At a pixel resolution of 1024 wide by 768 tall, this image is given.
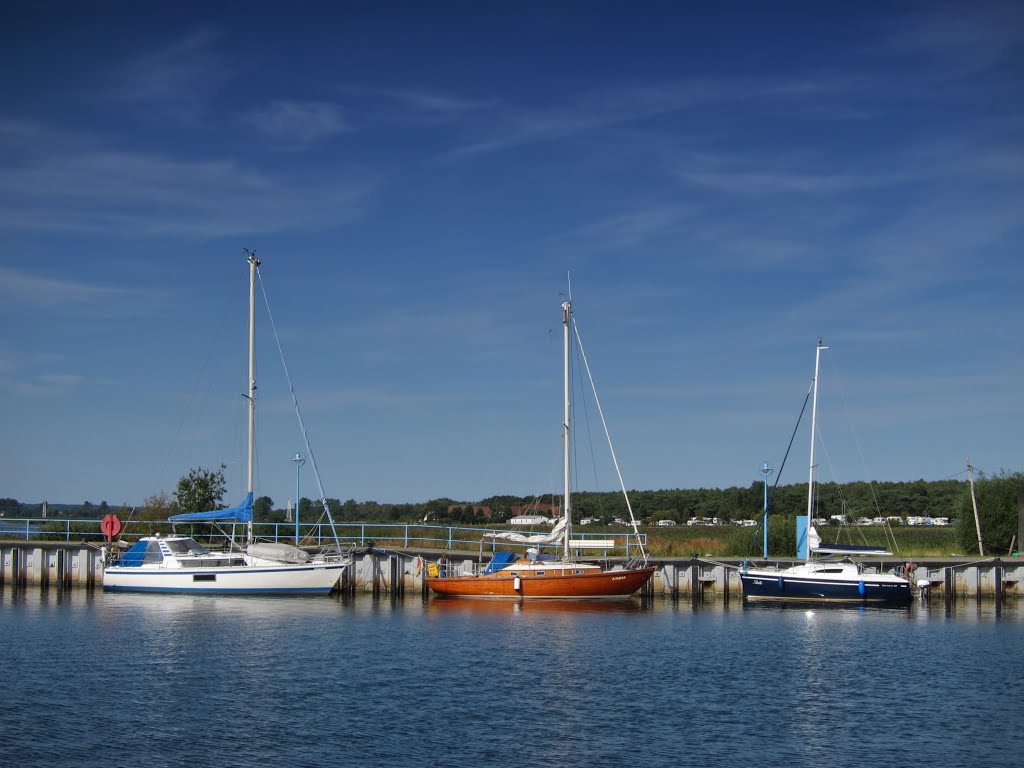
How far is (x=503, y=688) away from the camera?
1299 inches

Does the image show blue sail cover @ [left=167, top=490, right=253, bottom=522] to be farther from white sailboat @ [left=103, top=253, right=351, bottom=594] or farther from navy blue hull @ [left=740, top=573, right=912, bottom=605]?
navy blue hull @ [left=740, top=573, right=912, bottom=605]

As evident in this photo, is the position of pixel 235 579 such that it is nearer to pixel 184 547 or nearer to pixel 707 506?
pixel 184 547

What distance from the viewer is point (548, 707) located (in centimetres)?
3039

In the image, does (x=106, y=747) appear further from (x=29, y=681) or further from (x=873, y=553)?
(x=873, y=553)

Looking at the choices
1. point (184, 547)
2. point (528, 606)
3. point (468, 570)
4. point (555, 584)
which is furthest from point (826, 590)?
point (184, 547)

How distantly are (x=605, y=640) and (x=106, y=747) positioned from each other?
852 inches

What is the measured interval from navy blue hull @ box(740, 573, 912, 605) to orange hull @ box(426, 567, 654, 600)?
6302 mm

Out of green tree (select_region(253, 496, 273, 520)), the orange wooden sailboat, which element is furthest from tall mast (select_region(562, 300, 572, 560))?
green tree (select_region(253, 496, 273, 520))

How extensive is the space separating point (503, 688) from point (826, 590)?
92.3 ft

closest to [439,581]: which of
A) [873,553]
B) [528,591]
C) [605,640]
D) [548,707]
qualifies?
[528,591]

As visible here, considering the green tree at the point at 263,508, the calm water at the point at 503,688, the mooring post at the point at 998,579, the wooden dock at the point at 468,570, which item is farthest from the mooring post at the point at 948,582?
the green tree at the point at 263,508

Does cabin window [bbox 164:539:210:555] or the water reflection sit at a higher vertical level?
cabin window [bbox 164:539:210:555]

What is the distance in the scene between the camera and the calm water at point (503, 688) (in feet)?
84.6

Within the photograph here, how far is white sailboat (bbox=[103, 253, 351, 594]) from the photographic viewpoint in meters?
56.4
